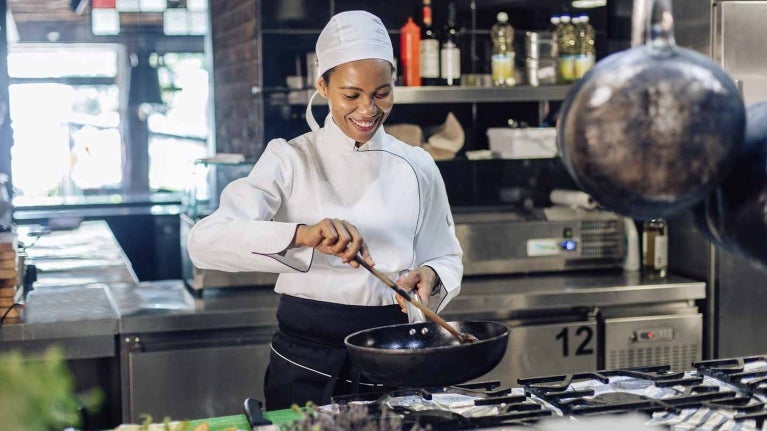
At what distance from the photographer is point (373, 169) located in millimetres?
2629

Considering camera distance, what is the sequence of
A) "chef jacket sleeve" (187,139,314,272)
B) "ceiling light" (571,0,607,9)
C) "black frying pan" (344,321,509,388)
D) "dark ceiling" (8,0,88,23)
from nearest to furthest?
"black frying pan" (344,321,509,388), "chef jacket sleeve" (187,139,314,272), "ceiling light" (571,0,607,9), "dark ceiling" (8,0,88,23)

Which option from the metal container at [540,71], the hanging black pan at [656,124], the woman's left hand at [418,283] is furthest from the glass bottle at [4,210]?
the hanging black pan at [656,124]

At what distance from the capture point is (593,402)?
1.99 m

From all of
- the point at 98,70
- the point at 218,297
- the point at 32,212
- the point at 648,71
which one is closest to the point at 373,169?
the point at 218,297

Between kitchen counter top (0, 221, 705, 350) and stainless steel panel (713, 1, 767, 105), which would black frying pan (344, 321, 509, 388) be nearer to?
kitchen counter top (0, 221, 705, 350)

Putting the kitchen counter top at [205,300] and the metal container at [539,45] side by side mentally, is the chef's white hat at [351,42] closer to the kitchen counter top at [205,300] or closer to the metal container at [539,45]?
the kitchen counter top at [205,300]

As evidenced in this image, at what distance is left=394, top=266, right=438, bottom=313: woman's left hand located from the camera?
7.85ft

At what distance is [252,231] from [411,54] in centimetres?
212

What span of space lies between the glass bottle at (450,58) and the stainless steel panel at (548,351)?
1157mm

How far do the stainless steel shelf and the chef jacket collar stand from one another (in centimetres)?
141

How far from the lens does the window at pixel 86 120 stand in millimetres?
9703

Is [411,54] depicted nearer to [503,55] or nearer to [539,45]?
[503,55]

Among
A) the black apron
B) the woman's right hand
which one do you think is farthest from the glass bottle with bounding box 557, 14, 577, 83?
the woman's right hand

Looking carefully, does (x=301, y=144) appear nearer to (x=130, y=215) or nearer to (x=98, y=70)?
(x=130, y=215)
